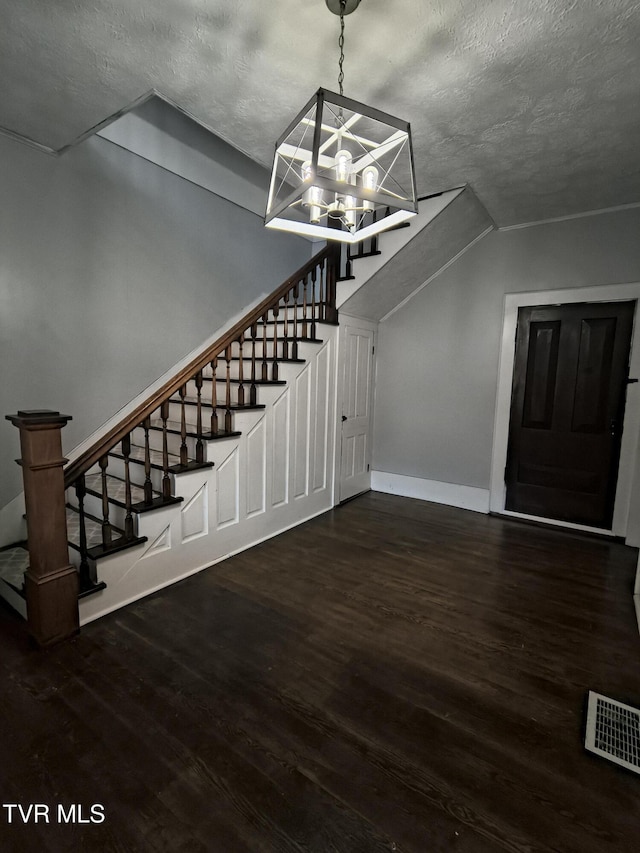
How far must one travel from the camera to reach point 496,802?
133 cm

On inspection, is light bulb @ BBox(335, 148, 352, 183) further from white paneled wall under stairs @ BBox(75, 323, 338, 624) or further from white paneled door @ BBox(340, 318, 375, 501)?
white paneled door @ BBox(340, 318, 375, 501)

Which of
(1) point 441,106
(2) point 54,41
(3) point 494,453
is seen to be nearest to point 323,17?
(1) point 441,106

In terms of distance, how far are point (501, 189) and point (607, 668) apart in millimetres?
3325

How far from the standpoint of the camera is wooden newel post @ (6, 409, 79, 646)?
195 centimetres

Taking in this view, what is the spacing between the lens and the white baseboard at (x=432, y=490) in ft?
13.7

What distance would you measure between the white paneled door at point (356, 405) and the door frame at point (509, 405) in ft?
4.56

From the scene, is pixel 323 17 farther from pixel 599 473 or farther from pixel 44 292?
pixel 599 473

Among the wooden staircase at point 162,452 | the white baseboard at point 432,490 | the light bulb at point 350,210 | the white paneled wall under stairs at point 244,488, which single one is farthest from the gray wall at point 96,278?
the white baseboard at point 432,490

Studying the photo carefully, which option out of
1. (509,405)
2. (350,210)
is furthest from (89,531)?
(509,405)

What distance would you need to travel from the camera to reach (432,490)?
4.46 meters

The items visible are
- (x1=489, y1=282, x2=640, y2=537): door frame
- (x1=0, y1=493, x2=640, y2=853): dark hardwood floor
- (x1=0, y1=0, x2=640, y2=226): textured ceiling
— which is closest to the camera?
(x1=0, y1=493, x2=640, y2=853): dark hardwood floor

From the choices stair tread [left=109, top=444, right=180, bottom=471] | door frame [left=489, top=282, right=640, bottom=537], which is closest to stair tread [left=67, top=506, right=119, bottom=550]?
stair tread [left=109, top=444, right=180, bottom=471]

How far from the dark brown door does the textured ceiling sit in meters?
1.26

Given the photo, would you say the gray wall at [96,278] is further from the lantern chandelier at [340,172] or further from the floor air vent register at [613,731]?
the floor air vent register at [613,731]
